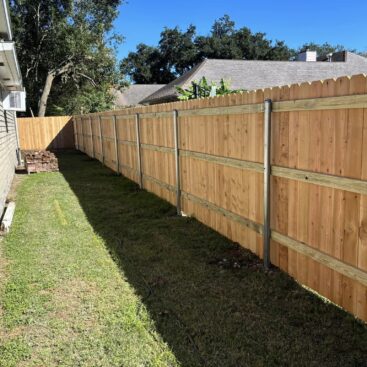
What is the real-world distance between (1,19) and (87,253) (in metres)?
3.99

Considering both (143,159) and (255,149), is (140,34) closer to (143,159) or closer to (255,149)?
(143,159)

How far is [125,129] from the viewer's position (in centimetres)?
996

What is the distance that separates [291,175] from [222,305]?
1.36m

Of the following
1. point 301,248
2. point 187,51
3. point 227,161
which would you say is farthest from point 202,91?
point 187,51

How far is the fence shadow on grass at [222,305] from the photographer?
2.72 metres

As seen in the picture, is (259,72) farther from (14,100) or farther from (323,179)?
(323,179)

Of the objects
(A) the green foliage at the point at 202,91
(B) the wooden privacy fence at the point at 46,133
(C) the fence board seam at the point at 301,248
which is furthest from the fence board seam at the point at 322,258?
(B) the wooden privacy fence at the point at 46,133

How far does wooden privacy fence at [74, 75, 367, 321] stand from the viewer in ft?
9.72

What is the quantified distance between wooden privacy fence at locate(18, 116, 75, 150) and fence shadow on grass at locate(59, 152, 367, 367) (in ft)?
56.3

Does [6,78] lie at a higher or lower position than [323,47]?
lower

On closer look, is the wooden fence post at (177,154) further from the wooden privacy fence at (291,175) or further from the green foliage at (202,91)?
the green foliage at (202,91)

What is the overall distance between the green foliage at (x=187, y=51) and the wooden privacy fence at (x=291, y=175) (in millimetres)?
52306

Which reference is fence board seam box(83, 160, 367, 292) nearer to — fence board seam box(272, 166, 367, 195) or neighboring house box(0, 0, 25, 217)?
fence board seam box(272, 166, 367, 195)

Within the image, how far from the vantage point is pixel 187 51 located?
5581 cm
